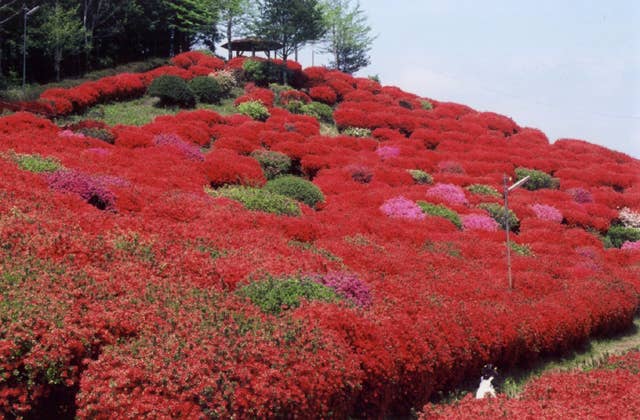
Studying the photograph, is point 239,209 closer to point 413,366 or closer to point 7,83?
point 413,366

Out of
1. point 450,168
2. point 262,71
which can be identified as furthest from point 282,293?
point 262,71

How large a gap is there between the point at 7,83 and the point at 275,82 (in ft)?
52.7

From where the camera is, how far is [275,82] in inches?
1673

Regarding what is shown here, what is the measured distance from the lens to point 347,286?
39.5ft

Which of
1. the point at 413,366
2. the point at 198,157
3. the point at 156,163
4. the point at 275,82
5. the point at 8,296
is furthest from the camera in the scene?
the point at 275,82

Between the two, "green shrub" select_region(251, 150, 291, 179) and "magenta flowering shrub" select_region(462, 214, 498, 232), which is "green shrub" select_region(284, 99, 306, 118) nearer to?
"green shrub" select_region(251, 150, 291, 179)

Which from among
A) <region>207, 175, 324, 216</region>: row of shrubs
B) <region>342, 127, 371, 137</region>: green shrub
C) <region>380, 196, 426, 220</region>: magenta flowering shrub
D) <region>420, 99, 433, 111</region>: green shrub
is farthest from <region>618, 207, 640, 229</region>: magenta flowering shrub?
<region>420, 99, 433, 111</region>: green shrub

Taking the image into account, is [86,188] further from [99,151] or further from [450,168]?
[450,168]

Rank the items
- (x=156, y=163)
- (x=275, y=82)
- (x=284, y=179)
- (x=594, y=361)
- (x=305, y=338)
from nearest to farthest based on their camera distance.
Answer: (x=305, y=338)
(x=594, y=361)
(x=156, y=163)
(x=284, y=179)
(x=275, y=82)

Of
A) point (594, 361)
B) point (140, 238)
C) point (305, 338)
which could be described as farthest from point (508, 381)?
point (140, 238)

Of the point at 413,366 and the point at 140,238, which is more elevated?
the point at 140,238

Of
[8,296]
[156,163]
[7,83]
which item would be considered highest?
[7,83]

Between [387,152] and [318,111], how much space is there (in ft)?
22.7

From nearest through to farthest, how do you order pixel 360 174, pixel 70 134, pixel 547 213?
pixel 70 134
pixel 547 213
pixel 360 174
